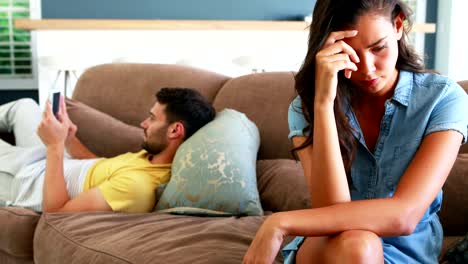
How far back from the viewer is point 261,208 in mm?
2254

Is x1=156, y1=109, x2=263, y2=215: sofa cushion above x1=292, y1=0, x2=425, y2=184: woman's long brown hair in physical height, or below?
below

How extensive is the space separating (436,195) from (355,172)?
0.21 metres

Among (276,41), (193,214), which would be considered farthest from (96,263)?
(276,41)

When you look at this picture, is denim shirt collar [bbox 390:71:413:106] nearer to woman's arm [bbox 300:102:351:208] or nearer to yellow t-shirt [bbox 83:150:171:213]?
woman's arm [bbox 300:102:351:208]

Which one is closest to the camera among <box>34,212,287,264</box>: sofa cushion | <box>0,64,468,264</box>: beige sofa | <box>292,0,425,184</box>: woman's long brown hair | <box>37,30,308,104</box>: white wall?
<box>292,0,425,184</box>: woman's long brown hair

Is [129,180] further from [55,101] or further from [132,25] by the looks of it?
[132,25]

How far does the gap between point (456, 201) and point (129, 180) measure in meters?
1.04

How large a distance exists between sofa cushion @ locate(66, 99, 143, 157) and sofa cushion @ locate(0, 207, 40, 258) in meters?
0.53

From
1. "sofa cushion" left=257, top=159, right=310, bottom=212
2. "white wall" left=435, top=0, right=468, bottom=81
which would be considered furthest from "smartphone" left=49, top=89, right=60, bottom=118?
"white wall" left=435, top=0, right=468, bottom=81

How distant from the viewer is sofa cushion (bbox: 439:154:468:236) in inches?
76.2

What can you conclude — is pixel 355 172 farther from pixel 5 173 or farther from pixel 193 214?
pixel 5 173

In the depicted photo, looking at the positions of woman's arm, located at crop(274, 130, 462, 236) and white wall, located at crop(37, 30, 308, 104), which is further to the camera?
white wall, located at crop(37, 30, 308, 104)

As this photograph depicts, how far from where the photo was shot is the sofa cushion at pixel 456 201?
193cm

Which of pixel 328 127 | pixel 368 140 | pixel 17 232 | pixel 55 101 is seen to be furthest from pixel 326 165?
pixel 55 101
